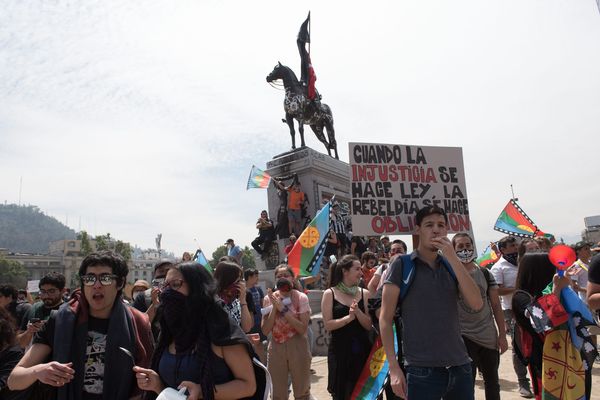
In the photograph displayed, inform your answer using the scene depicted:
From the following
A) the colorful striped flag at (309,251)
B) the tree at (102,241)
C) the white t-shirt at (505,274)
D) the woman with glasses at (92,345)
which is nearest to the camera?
the woman with glasses at (92,345)

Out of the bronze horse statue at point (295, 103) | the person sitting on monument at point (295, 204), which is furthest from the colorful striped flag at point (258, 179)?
the bronze horse statue at point (295, 103)

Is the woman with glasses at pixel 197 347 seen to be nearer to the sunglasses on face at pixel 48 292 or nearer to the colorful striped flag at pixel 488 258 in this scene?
the sunglasses on face at pixel 48 292

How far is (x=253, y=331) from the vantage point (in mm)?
4891

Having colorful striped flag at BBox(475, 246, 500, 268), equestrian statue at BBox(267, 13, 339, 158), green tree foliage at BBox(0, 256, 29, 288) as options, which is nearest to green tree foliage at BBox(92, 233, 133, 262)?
green tree foliage at BBox(0, 256, 29, 288)

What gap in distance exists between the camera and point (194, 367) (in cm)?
230

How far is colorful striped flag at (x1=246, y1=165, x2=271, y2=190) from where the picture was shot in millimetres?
14352

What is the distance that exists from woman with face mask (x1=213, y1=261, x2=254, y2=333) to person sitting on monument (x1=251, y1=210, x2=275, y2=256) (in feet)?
33.6

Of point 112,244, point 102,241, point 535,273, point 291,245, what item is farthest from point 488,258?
point 112,244

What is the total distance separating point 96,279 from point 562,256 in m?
3.28

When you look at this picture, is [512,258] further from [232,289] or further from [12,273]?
[12,273]

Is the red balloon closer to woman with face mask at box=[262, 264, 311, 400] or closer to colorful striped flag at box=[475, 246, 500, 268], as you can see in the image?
woman with face mask at box=[262, 264, 311, 400]

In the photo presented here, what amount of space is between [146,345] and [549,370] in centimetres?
297

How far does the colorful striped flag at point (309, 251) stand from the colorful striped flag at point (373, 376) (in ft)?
12.7

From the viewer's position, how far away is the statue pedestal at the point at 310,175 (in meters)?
15.0
